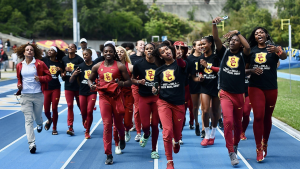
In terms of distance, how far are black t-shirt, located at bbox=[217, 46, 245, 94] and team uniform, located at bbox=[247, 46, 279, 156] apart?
0.73ft

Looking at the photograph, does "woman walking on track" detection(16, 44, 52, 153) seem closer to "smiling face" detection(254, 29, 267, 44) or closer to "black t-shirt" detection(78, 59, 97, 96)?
"black t-shirt" detection(78, 59, 97, 96)

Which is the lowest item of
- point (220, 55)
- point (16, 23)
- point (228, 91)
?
point (228, 91)

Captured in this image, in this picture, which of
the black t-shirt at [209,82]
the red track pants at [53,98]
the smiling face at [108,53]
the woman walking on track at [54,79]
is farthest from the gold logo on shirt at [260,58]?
the red track pants at [53,98]

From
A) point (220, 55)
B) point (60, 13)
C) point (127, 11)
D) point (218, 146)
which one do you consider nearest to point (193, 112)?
point (218, 146)

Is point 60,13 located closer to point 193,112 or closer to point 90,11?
point 90,11

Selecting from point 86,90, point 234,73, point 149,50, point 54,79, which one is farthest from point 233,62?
point 54,79

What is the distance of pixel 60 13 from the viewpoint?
77.0 meters

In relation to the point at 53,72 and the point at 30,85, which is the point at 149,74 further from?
the point at 53,72

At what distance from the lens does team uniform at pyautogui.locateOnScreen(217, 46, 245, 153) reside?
691 cm

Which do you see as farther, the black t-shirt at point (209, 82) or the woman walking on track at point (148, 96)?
the black t-shirt at point (209, 82)

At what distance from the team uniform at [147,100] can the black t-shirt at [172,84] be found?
101 cm

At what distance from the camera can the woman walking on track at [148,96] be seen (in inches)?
301

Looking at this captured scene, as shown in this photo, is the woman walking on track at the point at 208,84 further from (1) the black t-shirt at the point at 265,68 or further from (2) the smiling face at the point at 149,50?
(1) the black t-shirt at the point at 265,68

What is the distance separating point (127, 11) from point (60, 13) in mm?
18566
